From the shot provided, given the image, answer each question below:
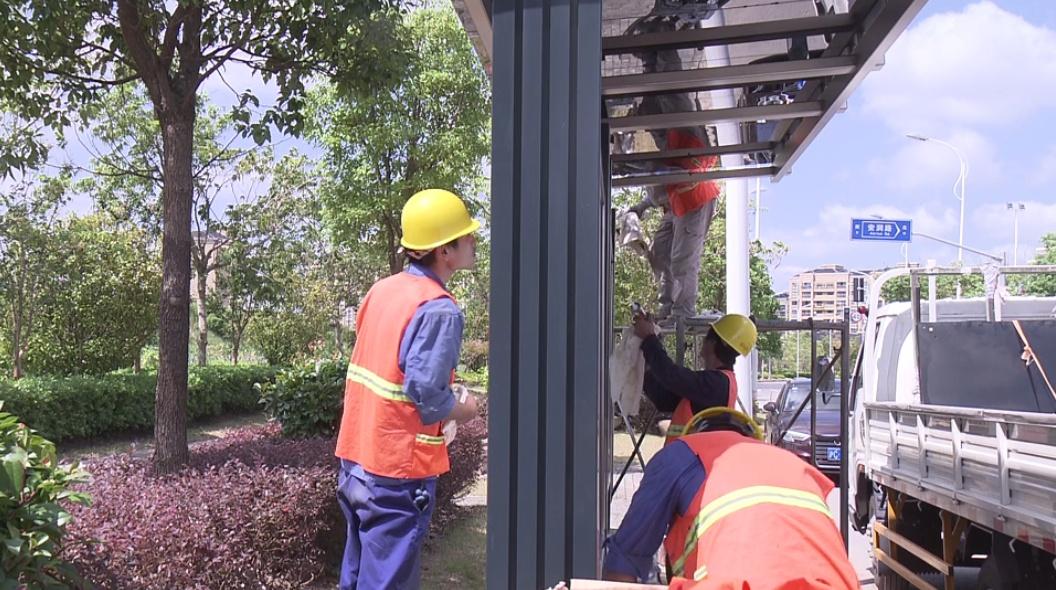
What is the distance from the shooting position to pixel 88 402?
1409cm

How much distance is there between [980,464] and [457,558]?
4.12m

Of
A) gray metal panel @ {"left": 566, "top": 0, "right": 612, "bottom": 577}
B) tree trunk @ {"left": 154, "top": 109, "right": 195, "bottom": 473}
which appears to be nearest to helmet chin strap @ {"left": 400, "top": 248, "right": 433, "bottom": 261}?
gray metal panel @ {"left": 566, "top": 0, "right": 612, "bottom": 577}

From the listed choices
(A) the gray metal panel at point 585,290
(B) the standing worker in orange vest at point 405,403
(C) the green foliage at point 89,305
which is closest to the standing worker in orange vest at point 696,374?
(B) the standing worker in orange vest at point 405,403

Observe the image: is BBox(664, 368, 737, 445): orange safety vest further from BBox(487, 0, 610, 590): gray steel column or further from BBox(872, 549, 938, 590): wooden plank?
BBox(872, 549, 938, 590): wooden plank

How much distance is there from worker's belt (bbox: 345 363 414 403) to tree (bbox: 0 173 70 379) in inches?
611

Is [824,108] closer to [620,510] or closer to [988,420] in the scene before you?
[988,420]

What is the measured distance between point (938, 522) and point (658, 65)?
4.04 metres

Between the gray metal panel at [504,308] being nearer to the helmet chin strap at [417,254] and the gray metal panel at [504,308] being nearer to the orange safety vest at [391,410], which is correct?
the orange safety vest at [391,410]

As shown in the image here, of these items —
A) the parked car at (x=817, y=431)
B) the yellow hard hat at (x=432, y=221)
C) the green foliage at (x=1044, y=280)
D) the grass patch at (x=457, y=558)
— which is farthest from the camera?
the green foliage at (x=1044, y=280)

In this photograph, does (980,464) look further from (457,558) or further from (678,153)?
(457,558)

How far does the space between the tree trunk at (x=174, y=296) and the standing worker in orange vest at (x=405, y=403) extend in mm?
3497

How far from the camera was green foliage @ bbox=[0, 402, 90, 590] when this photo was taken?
3.25 m

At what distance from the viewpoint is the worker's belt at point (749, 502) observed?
207cm

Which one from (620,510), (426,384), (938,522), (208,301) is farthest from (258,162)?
(426,384)
